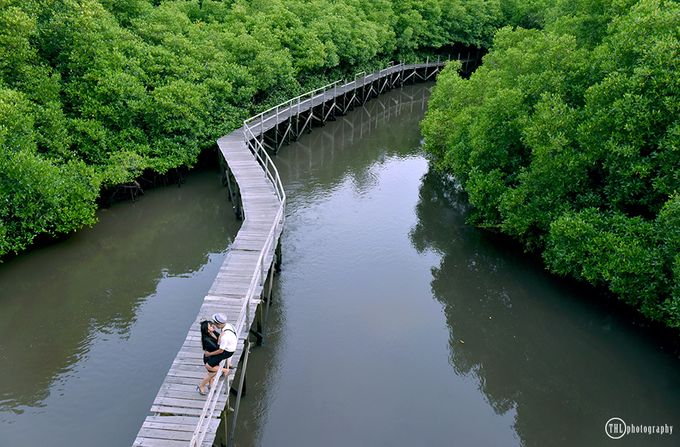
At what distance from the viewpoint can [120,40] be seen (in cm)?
2038

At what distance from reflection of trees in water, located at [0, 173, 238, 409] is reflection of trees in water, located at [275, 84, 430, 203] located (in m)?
5.12

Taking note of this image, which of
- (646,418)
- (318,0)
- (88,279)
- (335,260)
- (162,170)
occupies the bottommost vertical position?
(646,418)

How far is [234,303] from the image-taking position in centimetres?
1197

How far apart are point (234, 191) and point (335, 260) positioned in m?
6.52

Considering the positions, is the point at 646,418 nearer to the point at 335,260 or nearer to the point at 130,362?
the point at 335,260

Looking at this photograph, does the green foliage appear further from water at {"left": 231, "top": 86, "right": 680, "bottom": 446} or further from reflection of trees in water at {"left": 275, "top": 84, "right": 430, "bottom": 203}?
reflection of trees in water at {"left": 275, "top": 84, "right": 430, "bottom": 203}

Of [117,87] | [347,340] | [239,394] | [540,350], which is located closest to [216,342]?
[239,394]

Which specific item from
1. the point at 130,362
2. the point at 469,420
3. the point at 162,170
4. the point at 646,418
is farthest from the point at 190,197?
the point at 646,418

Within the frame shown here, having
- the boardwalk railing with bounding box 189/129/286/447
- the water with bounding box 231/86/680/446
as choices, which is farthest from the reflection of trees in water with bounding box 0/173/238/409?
the water with bounding box 231/86/680/446

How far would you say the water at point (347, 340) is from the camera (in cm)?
1088

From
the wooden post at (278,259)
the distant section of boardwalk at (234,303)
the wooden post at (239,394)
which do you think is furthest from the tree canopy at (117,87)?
the wooden post at (239,394)

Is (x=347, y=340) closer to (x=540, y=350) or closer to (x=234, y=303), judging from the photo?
(x=234, y=303)

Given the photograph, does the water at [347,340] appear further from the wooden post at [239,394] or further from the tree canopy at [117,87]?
the tree canopy at [117,87]

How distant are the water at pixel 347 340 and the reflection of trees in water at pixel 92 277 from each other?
0.18 ft
